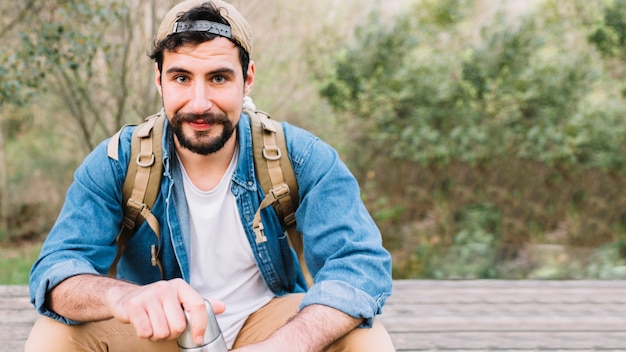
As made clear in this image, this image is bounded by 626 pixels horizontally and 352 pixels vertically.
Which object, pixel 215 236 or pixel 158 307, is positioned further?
pixel 215 236

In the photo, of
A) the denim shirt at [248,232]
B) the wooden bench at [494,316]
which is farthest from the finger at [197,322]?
the wooden bench at [494,316]

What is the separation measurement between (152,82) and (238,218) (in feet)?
13.6

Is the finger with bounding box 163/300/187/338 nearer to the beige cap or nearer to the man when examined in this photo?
the man

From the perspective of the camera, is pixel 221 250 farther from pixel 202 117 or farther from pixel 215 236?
pixel 202 117

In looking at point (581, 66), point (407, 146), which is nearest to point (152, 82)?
point (407, 146)

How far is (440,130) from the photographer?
23.3ft

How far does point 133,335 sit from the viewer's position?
181 centimetres

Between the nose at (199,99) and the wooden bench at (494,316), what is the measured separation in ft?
4.43

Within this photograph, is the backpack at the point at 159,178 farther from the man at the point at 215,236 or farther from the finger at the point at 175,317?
the finger at the point at 175,317

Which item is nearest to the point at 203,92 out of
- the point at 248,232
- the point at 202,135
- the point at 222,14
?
the point at 202,135

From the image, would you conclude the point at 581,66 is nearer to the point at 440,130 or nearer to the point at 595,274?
the point at 440,130

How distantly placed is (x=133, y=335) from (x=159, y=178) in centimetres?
49

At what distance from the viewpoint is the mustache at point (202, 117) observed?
1807 millimetres

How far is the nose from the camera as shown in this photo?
5.84 feet
